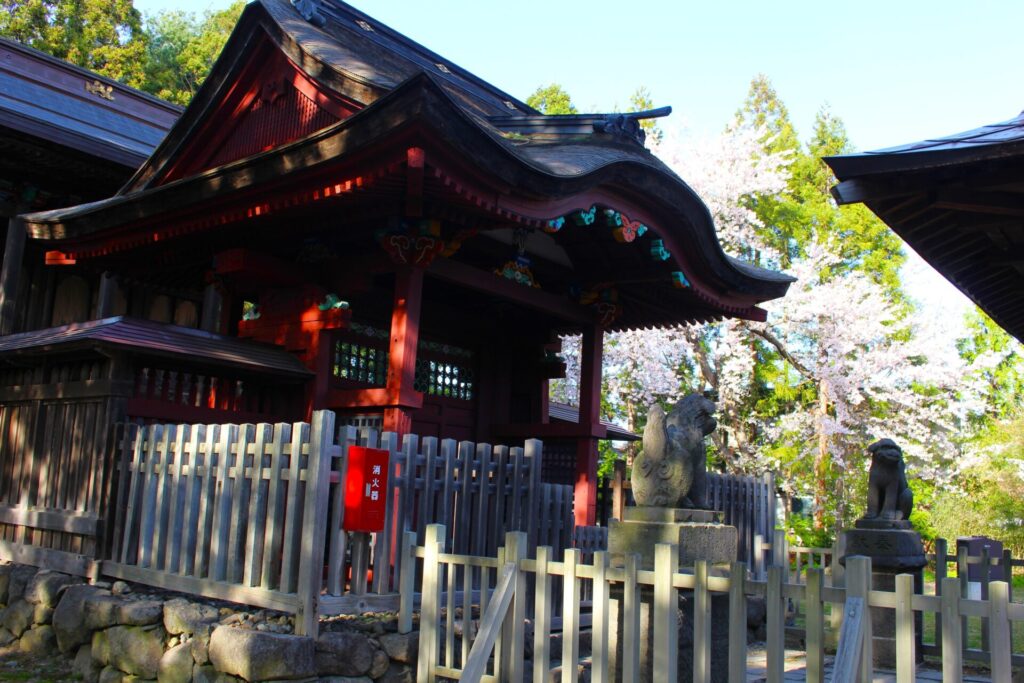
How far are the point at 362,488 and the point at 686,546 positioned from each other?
7.09 ft

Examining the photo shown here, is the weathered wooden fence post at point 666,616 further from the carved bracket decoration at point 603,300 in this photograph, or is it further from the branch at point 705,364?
the branch at point 705,364

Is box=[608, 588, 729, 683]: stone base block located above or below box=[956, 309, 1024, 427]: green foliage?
below

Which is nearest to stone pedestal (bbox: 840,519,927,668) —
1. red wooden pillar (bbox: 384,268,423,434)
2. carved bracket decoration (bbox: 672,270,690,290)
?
carved bracket decoration (bbox: 672,270,690,290)

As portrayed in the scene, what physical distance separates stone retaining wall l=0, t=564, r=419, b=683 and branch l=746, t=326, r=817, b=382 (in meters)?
18.8

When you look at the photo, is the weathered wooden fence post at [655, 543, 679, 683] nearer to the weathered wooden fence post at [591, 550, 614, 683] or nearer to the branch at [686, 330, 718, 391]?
the weathered wooden fence post at [591, 550, 614, 683]

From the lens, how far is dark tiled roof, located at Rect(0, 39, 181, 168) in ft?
34.2

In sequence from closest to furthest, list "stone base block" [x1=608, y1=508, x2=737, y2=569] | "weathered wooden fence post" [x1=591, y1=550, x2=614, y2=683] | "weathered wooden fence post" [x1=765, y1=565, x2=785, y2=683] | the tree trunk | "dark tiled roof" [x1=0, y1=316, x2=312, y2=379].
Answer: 1. "weathered wooden fence post" [x1=765, y1=565, x2=785, y2=683]
2. "weathered wooden fence post" [x1=591, y1=550, x2=614, y2=683]
3. "stone base block" [x1=608, y1=508, x2=737, y2=569]
4. "dark tiled roof" [x1=0, y1=316, x2=312, y2=379]
5. the tree trunk

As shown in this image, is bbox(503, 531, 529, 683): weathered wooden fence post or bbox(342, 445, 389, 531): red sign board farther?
bbox(342, 445, 389, 531): red sign board

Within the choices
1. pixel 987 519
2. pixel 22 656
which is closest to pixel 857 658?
pixel 22 656

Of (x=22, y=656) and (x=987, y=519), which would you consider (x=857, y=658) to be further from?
(x=987, y=519)

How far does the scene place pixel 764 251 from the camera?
2712 centimetres

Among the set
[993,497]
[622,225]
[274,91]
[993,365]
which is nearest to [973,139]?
[622,225]

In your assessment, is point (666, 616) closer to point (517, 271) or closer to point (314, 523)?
point (314, 523)

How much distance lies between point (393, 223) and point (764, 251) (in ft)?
69.8
